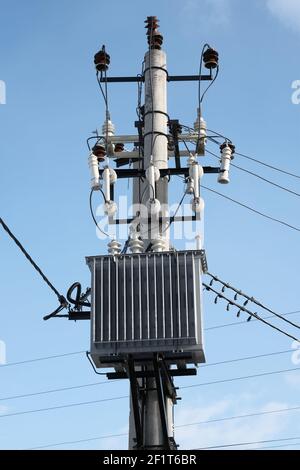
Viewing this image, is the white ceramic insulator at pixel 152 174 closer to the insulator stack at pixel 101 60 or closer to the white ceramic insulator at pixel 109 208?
the white ceramic insulator at pixel 109 208

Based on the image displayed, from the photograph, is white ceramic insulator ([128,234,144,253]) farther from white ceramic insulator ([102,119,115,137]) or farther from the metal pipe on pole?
white ceramic insulator ([102,119,115,137])

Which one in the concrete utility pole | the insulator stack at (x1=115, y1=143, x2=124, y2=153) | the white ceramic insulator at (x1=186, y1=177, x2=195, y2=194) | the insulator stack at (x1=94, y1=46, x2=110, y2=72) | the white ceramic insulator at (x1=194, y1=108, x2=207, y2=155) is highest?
the insulator stack at (x1=94, y1=46, x2=110, y2=72)

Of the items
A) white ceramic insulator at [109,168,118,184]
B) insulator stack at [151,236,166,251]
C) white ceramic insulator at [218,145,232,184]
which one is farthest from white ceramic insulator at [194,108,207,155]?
insulator stack at [151,236,166,251]

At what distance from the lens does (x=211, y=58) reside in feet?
62.4

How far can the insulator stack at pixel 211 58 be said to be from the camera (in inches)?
747

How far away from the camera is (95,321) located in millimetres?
15633

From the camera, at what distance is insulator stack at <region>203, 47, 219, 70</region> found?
19.0 m

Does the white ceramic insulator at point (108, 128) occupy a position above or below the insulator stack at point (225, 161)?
above

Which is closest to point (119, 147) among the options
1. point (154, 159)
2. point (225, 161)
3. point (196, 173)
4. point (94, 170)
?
point (154, 159)

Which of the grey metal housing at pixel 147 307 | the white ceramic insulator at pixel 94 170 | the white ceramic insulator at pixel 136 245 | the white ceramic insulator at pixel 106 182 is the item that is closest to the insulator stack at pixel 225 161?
the white ceramic insulator at pixel 106 182

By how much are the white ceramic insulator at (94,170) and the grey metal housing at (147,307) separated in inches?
70.8

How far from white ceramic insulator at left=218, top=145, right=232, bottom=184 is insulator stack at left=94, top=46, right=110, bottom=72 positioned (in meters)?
2.80

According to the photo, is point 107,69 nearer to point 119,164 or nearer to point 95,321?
point 119,164
